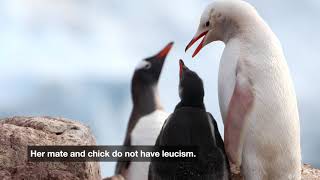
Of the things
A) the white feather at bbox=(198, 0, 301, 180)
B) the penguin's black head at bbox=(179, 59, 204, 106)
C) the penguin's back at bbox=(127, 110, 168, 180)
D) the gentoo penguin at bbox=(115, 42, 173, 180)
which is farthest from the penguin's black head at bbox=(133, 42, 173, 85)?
the penguin's black head at bbox=(179, 59, 204, 106)

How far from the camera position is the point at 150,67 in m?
7.14

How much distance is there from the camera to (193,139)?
3.78 meters

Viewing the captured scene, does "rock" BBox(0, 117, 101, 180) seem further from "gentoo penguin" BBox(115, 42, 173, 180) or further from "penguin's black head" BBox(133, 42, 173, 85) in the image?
"penguin's black head" BBox(133, 42, 173, 85)

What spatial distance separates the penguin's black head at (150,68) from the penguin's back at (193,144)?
10.5 ft

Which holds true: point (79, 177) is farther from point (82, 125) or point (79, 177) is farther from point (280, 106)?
point (280, 106)

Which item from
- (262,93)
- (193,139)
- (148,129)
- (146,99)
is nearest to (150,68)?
(146,99)

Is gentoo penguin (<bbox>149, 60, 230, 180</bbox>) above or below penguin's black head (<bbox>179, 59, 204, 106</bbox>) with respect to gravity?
below

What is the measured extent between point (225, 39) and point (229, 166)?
1.00 meters

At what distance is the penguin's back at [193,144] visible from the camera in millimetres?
3711

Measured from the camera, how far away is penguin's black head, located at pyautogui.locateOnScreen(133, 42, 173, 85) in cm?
711

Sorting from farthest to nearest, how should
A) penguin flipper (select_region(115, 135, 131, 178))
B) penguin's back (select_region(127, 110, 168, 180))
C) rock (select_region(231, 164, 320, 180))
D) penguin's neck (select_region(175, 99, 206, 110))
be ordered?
penguin flipper (select_region(115, 135, 131, 178))
penguin's back (select_region(127, 110, 168, 180))
rock (select_region(231, 164, 320, 180))
penguin's neck (select_region(175, 99, 206, 110))

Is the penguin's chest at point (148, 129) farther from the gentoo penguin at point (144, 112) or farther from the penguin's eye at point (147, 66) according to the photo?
the penguin's eye at point (147, 66)

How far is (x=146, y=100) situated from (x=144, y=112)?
201 mm

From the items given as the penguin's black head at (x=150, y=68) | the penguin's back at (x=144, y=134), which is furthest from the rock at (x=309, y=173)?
the penguin's black head at (x=150, y=68)
